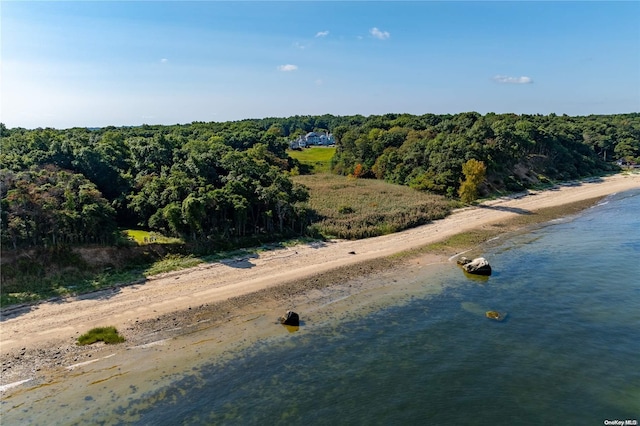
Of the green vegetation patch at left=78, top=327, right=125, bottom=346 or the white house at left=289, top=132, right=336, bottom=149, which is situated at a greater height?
the white house at left=289, top=132, right=336, bottom=149

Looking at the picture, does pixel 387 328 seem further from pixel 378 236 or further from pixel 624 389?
→ pixel 378 236

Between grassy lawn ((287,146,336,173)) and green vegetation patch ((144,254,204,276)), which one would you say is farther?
grassy lawn ((287,146,336,173))

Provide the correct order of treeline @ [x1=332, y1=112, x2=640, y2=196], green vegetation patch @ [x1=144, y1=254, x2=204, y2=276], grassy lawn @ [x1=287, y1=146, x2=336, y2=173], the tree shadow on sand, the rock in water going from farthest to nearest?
grassy lawn @ [x1=287, y1=146, x2=336, y2=173], treeline @ [x1=332, y1=112, x2=640, y2=196], the tree shadow on sand, green vegetation patch @ [x1=144, y1=254, x2=204, y2=276], the rock in water

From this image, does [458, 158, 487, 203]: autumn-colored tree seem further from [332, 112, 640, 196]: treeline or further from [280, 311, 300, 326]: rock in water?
[280, 311, 300, 326]: rock in water

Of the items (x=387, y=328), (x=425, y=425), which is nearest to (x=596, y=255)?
(x=387, y=328)

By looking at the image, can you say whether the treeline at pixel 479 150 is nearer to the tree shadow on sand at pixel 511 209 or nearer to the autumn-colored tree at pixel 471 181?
the autumn-colored tree at pixel 471 181

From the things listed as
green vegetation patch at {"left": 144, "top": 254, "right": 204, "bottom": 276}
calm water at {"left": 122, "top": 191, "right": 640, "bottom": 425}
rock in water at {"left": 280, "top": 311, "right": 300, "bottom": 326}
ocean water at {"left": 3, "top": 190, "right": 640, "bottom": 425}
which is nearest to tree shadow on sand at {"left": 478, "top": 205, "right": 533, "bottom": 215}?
ocean water at {"left": 3, "top": 190, "right": 640, "bottom": 425}

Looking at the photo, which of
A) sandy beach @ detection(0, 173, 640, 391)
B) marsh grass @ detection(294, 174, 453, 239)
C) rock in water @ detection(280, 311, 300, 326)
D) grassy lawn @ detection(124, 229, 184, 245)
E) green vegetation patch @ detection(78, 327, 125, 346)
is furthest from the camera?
marsh grass @ detection(294, 174, 453, 239)

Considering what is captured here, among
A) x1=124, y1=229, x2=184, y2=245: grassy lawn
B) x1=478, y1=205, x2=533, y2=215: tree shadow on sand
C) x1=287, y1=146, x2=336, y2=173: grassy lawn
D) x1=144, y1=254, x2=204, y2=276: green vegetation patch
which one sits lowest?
x1=144, y1=254, x2=204, y2=276: green vegetation patch
